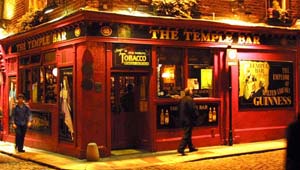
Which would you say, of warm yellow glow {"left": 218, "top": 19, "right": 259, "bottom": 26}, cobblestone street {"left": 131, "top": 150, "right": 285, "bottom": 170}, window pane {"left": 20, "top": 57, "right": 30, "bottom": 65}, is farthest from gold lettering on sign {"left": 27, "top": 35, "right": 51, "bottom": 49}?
cobblestone street {"left": 131, "top": 150, "right": 285, "bottom": 170}

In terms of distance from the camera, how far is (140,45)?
14781 millimetres

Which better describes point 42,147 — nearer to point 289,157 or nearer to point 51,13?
point 51,13

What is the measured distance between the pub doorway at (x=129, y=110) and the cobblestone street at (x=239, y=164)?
102 inches

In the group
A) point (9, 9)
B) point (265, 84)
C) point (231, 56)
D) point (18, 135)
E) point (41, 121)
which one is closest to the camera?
point (18, 135)

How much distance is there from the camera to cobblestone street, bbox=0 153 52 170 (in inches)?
507

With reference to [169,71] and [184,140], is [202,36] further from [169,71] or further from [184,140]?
[184,140]

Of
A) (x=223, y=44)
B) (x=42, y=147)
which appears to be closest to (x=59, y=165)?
(x=42, y=147)

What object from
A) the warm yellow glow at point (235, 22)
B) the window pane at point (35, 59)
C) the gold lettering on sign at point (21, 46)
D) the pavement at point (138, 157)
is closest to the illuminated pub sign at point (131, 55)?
the pavement at point (138, 157)

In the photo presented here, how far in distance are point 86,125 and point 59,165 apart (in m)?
1.47

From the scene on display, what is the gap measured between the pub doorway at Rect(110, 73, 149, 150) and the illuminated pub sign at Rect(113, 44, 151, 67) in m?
0.57

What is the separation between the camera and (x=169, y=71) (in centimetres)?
1552

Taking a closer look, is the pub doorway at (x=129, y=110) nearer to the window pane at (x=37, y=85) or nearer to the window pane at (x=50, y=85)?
the window pane at (x=50, y=85)

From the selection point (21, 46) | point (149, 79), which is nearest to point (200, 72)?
point (149, 79)

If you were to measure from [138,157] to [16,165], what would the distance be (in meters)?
3.33
